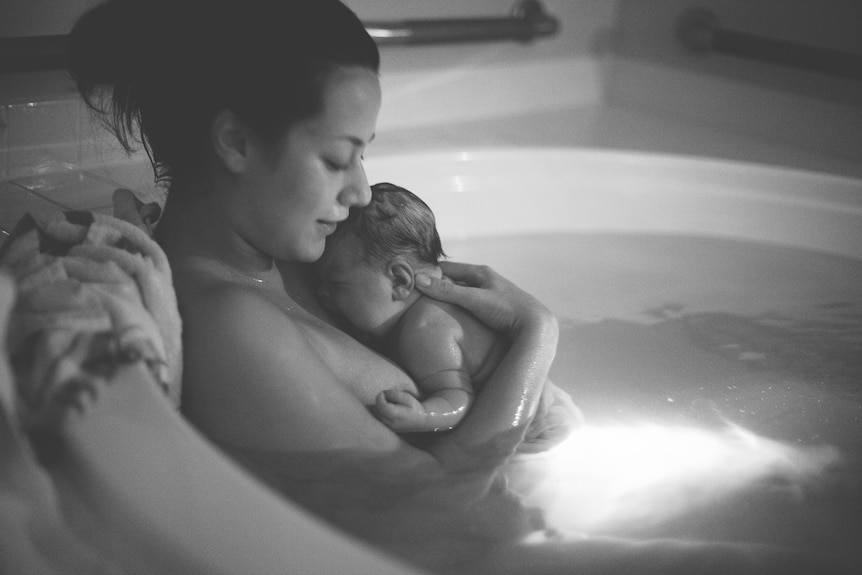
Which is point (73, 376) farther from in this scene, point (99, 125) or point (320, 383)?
point (99, 125)

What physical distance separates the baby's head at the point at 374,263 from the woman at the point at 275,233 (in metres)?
0.11

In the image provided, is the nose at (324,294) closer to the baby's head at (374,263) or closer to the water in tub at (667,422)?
the baby's head at (374,263)

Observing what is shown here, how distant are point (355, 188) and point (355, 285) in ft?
0.65

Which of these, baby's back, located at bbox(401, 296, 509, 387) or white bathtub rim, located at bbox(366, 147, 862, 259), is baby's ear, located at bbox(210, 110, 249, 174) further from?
white bathtub rim, located at bbox(366, 147, 862, 259)

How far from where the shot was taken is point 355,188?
1004mm

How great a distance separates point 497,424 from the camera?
111 centimetres

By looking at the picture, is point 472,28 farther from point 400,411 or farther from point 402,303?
point 400,411

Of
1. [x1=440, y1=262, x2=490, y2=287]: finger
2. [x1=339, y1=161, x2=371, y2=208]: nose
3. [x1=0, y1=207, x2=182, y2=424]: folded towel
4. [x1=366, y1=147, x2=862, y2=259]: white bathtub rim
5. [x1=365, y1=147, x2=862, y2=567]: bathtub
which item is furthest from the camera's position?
[x1=366, y1=147, x2=862, y2=259]: white bathtub rim

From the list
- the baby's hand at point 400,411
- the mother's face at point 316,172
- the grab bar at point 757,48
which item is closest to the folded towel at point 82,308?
the mother's face at point 316,172

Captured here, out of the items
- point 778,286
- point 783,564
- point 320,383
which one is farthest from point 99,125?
point 778,286

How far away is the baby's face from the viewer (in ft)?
3.82

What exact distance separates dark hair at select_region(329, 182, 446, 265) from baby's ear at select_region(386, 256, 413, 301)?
0.01 meters

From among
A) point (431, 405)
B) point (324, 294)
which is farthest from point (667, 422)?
point (324, 294)

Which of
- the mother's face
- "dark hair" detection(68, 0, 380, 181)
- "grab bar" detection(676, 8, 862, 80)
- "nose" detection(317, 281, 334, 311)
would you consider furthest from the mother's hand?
"grab bar" detection(676, 8, 862, 80)
